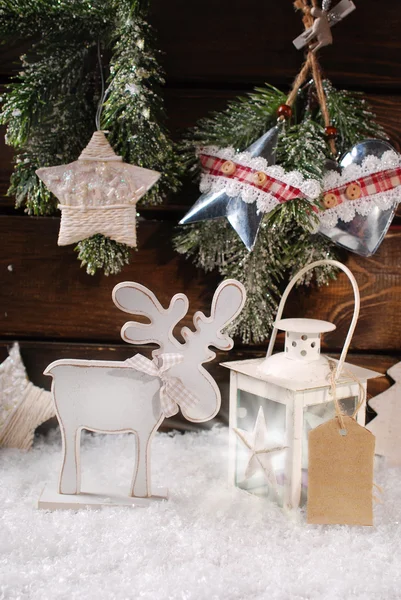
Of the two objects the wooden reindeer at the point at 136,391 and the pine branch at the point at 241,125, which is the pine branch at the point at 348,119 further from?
the wooden reindeer at the point at 136,391

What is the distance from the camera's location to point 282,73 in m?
1.06

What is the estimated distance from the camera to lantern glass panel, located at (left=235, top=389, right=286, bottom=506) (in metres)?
0.87

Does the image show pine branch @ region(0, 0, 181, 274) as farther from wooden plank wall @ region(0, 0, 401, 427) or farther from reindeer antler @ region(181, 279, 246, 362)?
reindeer antler @ region(181, 279, 246, 362)

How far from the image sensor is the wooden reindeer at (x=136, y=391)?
849 mm

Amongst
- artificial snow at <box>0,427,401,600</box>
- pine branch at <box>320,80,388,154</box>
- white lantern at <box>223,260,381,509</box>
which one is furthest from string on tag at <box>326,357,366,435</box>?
pine branch at <box>320,80,388,154</box>

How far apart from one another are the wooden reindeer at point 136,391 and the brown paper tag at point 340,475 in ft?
0.55

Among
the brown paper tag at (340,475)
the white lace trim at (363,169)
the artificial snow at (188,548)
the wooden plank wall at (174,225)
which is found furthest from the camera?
the wooden plank wall at (174,225)

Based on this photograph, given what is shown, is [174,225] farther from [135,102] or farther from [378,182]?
[378,182]

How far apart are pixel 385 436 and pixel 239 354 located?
Answer: 0.32m

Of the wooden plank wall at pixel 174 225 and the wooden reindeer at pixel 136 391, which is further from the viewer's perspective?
the wooden plank wall at pixel 174 225

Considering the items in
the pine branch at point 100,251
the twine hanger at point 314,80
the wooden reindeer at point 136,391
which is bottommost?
the wooden reindeer at point 136,391

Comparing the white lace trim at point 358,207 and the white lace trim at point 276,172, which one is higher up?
the white lace trim at point 276,172

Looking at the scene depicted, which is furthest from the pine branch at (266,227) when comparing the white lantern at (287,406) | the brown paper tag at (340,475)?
the brown paper tag at (340,475)

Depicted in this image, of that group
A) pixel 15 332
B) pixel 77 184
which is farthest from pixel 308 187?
pixel 15 332
